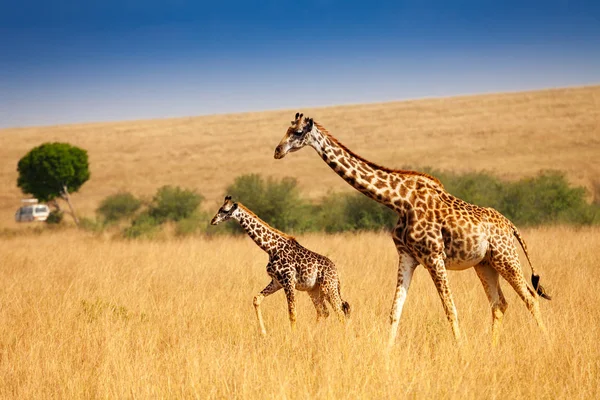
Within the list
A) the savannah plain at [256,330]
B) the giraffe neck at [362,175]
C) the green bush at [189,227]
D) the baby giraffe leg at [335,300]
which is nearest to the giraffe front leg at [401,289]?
the savannah plain at [256,330]

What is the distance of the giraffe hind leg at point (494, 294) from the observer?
7.44m

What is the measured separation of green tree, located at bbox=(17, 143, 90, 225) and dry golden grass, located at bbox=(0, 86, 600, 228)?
2.90 m

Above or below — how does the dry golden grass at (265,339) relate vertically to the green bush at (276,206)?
above

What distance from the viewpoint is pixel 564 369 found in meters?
6.18

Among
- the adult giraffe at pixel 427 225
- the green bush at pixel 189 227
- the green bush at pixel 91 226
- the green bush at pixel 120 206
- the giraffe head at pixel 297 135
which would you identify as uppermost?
the giraffe head at pixel 297 135

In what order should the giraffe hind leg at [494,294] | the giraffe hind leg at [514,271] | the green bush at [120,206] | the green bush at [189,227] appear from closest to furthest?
the giraffe hind leg at [514,271] < the giraffe hind leg at [494,294] < the green bush at [189,227] < the green bush at [120,206]

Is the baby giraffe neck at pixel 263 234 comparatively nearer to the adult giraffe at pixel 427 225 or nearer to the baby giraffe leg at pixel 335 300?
the baby giraffe leg at pixel 335 300

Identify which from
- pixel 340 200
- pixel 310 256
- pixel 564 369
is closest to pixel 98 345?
pixel 310 256

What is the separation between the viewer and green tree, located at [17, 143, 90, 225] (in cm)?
3628

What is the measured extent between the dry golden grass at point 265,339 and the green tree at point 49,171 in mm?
24112

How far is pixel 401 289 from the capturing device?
276 inches

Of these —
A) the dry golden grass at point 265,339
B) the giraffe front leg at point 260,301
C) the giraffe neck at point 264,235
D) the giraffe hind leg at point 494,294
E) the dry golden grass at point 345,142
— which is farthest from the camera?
the dry golden grass at point 345,142

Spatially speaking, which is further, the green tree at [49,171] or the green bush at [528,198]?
the green tree at [49,171]

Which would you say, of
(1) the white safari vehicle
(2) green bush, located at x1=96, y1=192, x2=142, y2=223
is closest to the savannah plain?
(2) green bush, located at x1=96, y1=192, x2=142, y2=223
